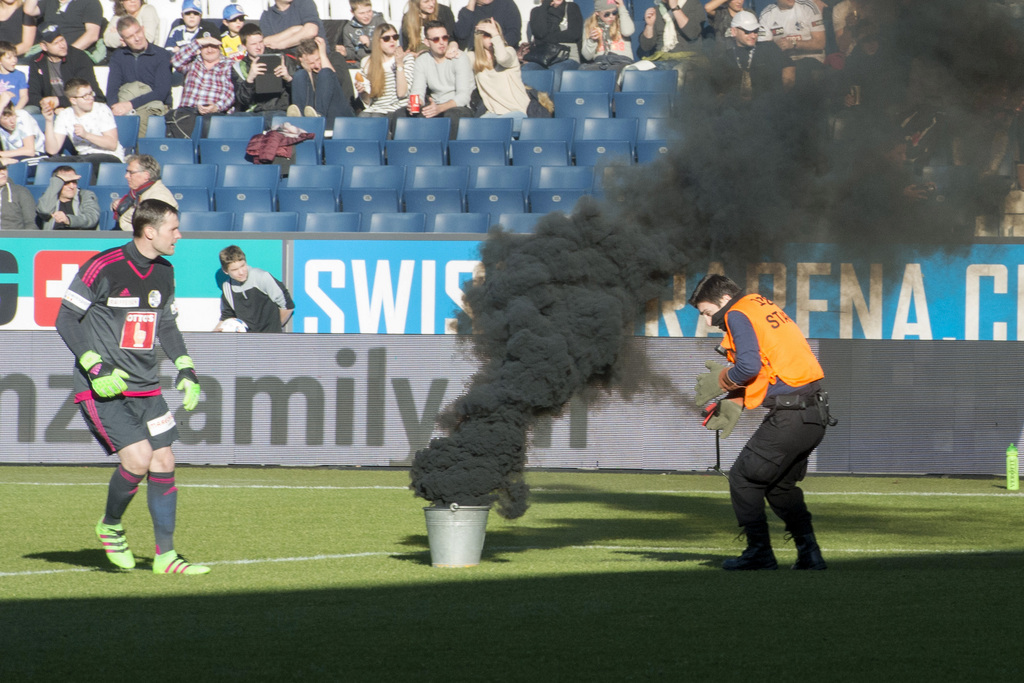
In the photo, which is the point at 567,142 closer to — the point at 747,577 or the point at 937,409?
the point at 937,409

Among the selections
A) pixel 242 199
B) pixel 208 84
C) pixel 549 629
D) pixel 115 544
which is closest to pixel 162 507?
pixel 115 544

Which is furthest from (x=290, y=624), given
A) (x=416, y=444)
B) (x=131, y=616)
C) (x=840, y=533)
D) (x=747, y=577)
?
(x=416, y=444)

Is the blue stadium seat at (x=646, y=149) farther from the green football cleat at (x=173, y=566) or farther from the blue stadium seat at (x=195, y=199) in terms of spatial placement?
the green football cleat at (x=173, y=566)

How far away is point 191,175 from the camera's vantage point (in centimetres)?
1878

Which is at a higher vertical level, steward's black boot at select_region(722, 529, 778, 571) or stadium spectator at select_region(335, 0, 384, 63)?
stadium spectator at select_region(335, 0, 384, 63)

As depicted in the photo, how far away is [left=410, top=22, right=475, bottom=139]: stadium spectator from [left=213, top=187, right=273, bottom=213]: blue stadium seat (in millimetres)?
2773

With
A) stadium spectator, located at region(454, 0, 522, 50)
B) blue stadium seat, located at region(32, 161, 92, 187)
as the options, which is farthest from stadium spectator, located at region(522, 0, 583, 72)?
blue stadium seat, located at region(32, 161, 92, 187)

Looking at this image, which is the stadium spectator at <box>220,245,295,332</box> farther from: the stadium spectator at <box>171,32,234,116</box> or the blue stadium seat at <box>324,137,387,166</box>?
the stadium spectator at <box>171,32,234,116</box>

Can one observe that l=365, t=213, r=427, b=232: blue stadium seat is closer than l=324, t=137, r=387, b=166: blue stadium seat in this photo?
Yes

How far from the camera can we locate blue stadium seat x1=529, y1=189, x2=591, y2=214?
17.5m

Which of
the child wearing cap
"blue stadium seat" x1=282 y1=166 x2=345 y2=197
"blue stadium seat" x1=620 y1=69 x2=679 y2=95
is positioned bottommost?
"blue stadium seat" x1=282 y1=166 x2=345 y2=197

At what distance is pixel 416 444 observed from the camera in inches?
584

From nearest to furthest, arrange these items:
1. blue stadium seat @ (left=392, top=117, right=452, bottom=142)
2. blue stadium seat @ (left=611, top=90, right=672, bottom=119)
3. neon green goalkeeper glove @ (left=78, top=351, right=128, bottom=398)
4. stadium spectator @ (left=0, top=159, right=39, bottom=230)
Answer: neon green goalkeeper glove @ (left=78, top=351, right=128, bottom=398) → stadium spectator @ (left=0, top=159, right=39, bottom=230) → blue stadium seat @ (left=611, top=90, right=672, bottom=119) → blue stadium seat @ (left=392, top=117, right=452, bottom=142)

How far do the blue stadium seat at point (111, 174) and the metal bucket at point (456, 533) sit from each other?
12.4 m
